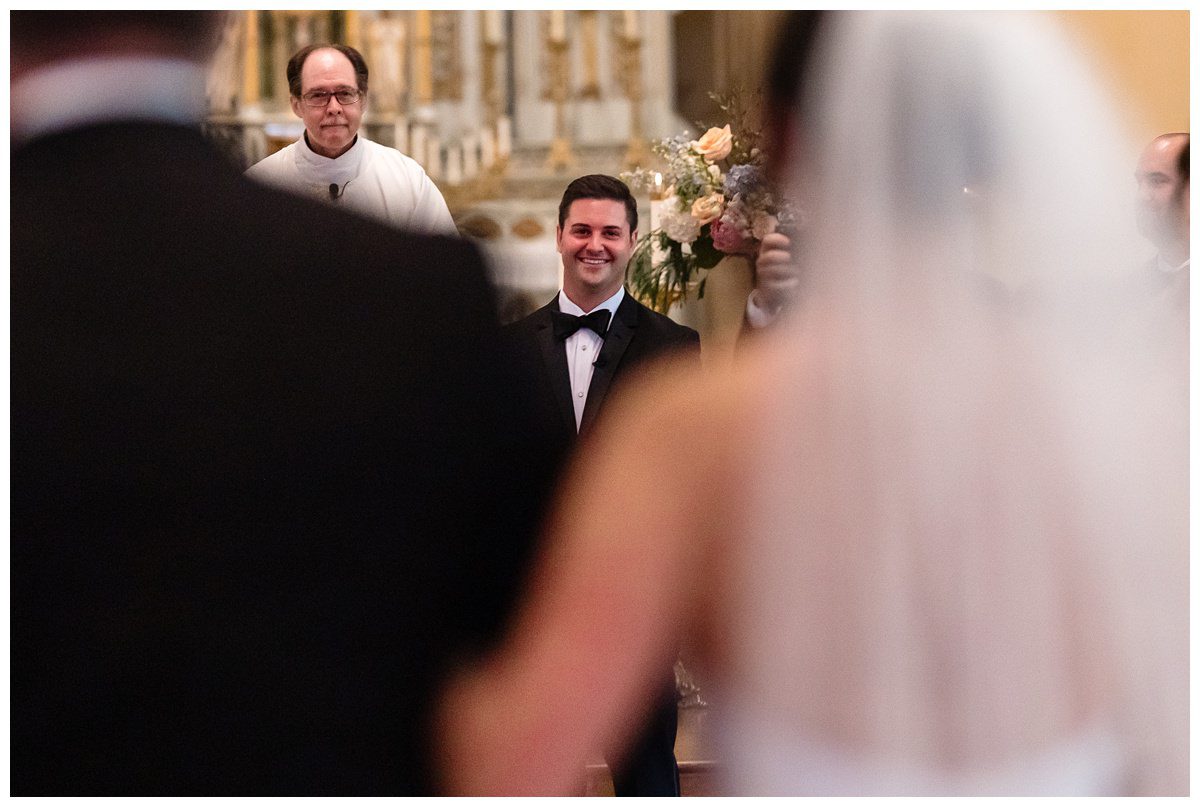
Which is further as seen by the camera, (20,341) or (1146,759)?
(1146,759)

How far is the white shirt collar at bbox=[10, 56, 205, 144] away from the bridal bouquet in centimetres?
111

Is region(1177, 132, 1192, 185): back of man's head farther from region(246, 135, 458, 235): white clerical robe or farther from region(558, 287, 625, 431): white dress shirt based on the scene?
region(246, 135, 458, 235): white clerical robe

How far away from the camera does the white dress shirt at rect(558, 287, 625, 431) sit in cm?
224

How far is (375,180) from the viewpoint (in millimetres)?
1998

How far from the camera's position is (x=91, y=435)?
46.6 inches

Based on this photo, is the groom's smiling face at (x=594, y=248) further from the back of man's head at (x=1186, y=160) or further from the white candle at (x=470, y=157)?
the back of man's head at (x=1186, y=160)

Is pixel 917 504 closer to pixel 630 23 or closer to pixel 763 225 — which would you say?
pixel 763 225

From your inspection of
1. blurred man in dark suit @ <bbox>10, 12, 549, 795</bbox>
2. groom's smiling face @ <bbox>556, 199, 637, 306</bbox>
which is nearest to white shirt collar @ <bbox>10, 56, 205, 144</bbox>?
blurred man in dark suit @ <bbox>10, 12, 549, 795</bbox>

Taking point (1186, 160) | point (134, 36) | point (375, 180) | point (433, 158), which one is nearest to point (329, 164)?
point (375, 180)

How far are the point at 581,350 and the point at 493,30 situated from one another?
59 cm

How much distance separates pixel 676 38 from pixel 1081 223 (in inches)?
30.1

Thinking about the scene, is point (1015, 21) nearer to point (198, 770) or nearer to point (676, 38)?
point (676, 38)

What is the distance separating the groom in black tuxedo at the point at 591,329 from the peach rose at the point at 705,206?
0.37 feet

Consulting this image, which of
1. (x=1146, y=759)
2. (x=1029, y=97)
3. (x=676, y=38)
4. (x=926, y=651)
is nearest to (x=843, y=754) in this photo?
(x=926, y=651)
